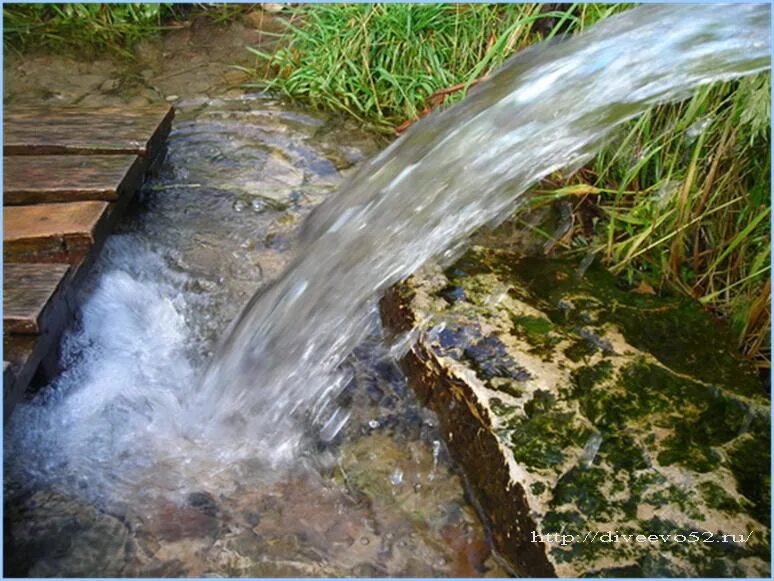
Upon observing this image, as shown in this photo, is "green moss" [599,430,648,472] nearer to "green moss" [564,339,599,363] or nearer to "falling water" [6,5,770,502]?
"green moss" [564,339,599,363]

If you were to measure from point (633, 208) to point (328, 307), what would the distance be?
3.57 ft

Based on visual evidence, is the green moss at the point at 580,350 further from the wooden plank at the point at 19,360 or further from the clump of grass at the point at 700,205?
the wooden plank at the point at 19,360

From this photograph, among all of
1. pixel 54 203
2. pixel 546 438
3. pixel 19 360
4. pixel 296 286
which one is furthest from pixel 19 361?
pixel 546 438

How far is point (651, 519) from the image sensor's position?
1962mm

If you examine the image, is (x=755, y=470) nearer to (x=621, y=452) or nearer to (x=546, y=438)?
(x=621, y=452)

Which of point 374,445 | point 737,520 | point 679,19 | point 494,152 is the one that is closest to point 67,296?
point 374,445

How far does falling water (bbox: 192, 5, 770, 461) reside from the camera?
2.56m

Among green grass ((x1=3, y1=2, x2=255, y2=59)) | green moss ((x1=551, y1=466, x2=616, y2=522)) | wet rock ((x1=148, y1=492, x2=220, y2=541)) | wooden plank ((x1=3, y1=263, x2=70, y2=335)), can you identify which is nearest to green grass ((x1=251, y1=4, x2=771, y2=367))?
green moss ((x1=551, y1=466, x2=616, y2=522))

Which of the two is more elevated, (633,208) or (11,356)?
(11,356)

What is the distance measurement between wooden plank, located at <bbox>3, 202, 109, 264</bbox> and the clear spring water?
276mm

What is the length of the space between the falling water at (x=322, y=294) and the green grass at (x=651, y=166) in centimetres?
18

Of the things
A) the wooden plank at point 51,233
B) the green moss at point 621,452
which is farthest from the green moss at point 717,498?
the wooden plank at point 51,233

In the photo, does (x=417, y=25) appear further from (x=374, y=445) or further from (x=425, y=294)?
(x=374, y=445)

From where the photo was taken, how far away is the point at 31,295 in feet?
7.72
